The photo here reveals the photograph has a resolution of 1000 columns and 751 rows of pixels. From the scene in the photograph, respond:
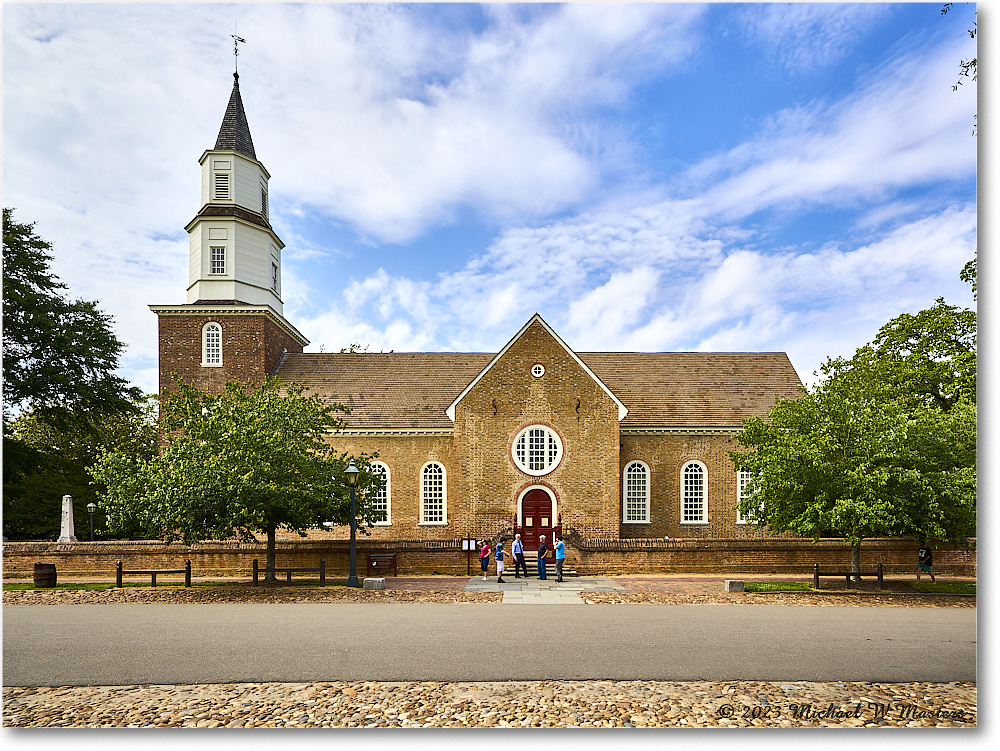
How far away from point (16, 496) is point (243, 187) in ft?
57.3

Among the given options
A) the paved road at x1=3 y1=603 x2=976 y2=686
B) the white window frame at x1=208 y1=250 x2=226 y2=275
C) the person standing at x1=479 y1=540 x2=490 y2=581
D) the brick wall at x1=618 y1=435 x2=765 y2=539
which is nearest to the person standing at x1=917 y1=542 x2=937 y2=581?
the paved road at x1=3 y1=603 x2=976 y2=686

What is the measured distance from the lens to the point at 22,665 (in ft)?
33.5

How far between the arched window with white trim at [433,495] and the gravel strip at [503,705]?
→ 19904 mm

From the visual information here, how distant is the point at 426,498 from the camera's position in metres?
29.1

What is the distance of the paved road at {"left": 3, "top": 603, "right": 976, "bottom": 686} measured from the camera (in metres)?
9.63

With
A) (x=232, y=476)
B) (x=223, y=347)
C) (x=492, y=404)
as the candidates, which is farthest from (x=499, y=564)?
(x=223, y=347)

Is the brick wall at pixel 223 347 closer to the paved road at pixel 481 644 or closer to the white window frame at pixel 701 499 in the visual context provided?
the paved road at pixel 481 644

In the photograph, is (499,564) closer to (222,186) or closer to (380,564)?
(380,564)

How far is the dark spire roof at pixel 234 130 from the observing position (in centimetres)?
3122

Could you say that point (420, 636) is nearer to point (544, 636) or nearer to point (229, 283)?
point (544, 636)

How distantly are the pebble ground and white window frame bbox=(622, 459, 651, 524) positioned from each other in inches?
778

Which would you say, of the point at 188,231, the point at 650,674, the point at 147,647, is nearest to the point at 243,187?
the point at 188,231

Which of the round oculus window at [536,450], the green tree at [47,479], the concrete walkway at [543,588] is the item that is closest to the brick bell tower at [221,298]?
the green tree at [47,479]

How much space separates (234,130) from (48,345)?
42.0 feet
